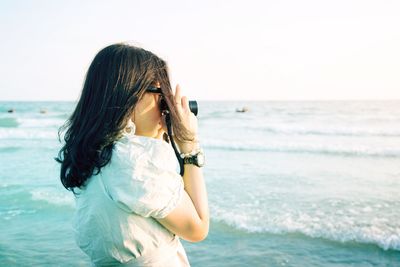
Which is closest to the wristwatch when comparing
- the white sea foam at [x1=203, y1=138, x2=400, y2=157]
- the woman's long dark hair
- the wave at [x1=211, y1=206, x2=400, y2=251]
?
the woman's long dark hair

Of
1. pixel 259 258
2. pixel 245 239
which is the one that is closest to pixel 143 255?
pixel 259 258

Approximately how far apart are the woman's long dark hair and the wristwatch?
11 centimetres

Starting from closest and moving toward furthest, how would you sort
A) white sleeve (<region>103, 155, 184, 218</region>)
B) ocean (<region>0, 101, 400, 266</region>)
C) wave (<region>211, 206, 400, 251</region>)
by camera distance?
white sleeve (<region>103, 155, 184, 218</region>) → ocean (<region>0, 101, 400, 266</region>) → wave (<region>211, 206, 400, 251</region>)

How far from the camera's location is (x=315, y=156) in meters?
12.4

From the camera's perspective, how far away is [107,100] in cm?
146

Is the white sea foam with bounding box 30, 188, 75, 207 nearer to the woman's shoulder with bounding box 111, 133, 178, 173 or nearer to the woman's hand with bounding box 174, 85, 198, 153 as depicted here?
the woman's hand with bounding box 174, 85, 198, 153

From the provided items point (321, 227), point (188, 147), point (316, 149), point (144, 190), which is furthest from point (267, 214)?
point (316, 149)

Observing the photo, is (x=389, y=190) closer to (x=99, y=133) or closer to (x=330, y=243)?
(x=330, y=243)

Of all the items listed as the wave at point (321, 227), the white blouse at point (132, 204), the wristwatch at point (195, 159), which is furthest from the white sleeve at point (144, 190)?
the wave at point (321, 227)

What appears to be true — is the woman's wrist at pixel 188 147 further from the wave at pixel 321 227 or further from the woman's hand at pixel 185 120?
the wave at pixel 321 227

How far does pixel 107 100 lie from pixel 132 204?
0.39 m

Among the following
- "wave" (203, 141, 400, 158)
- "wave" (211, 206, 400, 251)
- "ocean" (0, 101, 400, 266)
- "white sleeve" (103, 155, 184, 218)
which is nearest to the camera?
"white sleeve" (103, 155, 184, 218)

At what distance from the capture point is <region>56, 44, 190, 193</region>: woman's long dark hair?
4.74ft

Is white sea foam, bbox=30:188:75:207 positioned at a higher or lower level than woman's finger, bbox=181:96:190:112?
lower
